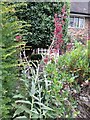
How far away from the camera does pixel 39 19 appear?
28.5 feet

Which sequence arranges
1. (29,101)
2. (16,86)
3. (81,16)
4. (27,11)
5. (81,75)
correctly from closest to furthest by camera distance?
(29,101) → (81,75) → (16,86) → (27,11) → (81,16)

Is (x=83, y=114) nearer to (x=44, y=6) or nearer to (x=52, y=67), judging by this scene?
(x=52, y=67)

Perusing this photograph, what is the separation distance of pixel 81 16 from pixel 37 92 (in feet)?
50.6

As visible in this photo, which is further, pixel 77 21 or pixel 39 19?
pixel 77 21

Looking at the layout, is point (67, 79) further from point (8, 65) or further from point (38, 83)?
point (8, 65)

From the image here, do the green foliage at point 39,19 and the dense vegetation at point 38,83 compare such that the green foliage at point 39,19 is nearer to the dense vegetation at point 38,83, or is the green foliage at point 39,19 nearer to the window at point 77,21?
the dense vegetation at point 38,83

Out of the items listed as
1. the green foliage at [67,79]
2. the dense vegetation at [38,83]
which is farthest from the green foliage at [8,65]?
the green foliage at [67,79]

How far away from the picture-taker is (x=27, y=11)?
8531mm

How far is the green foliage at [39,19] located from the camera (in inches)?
336

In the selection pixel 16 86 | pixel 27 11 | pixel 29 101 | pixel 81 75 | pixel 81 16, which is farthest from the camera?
pixel 81 16

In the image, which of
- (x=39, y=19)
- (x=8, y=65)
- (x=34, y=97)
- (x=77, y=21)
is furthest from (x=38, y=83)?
(x=77, y=21)

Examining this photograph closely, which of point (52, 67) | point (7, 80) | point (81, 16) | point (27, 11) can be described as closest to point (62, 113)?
point (52, 67)

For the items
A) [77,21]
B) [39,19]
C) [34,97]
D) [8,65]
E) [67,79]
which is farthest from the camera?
[77,21]

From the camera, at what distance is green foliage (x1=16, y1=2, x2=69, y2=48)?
28.0 ft
